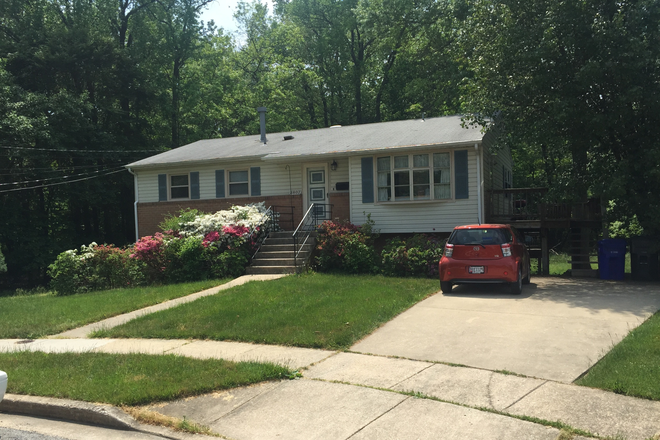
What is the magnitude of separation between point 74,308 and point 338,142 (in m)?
10.2

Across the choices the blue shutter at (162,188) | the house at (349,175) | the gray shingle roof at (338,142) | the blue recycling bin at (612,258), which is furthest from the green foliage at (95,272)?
the blue recycling bin at (612,258)

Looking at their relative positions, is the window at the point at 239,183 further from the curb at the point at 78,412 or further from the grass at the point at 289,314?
the curb at the point at 78,412

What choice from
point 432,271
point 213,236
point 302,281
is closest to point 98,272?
point 213,236

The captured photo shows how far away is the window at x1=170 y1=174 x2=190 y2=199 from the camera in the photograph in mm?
20656

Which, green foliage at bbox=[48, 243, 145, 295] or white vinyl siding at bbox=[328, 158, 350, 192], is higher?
white vinyl siding at bbox=[328, 158, 350, 192]

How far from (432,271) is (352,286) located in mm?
2863

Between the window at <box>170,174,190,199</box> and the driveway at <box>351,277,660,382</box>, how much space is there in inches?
479

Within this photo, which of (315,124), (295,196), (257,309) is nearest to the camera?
(257,309)

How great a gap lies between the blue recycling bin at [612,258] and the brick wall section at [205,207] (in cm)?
938

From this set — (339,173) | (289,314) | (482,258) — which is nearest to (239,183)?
(339,173)

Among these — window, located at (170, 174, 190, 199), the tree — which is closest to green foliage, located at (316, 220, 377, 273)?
the tree

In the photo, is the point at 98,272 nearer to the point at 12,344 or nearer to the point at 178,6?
the point at 12,344

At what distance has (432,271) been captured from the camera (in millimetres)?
14383

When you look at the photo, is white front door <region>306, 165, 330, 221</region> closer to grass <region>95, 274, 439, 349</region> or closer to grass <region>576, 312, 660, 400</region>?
grass <region>95, 274, 439, 349</region>
